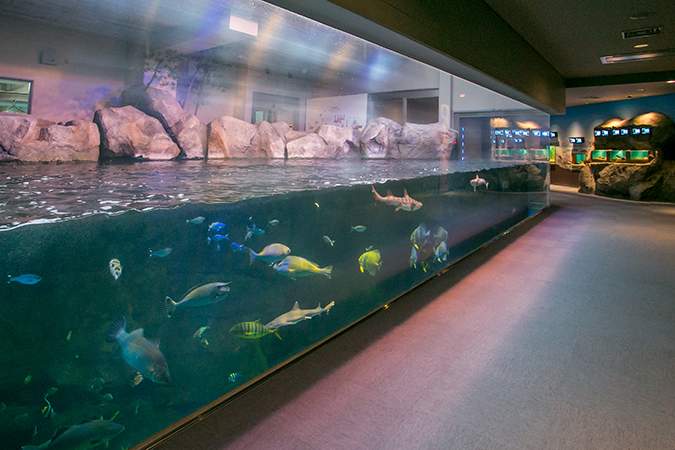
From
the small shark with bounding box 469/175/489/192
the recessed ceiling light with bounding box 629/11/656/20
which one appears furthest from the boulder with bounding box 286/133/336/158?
the recessed ceiling light with bounding box 629/11/656/20

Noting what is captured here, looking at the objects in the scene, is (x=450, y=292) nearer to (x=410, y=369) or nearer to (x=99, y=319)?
(x=410, y=369)

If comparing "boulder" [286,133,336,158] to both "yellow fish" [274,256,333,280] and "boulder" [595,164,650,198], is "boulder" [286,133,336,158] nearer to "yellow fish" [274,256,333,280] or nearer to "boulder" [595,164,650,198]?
"yellow fish" [274,256,333,280]

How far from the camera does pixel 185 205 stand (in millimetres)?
1349

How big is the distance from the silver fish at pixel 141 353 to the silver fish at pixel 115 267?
0.48 ft

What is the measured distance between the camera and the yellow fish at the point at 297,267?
1.83 meters

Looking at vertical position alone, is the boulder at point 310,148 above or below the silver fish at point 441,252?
above

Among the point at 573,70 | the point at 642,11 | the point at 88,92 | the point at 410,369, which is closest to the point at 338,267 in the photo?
the point at 410,369

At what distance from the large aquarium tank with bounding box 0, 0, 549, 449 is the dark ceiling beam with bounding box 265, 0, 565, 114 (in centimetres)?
13

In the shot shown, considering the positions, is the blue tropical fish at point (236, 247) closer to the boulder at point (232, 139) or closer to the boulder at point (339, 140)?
the boulder at point (232, 139)

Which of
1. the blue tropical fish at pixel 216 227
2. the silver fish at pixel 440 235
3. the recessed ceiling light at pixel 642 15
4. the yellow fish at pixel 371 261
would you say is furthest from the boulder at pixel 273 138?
the recessed ceiling light at pixel 642 15

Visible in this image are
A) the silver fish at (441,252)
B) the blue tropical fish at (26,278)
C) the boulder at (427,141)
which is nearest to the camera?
the blue tropical fish at (26,278)

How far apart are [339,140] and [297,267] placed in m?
0.75

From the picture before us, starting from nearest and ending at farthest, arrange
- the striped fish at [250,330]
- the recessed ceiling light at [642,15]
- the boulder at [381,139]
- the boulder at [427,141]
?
the striped fish at [250,330]
the boulder at [381,139]
the boulder at [427,141]
the recessed ceiling light at [642,15]

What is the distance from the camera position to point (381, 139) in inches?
98.3
